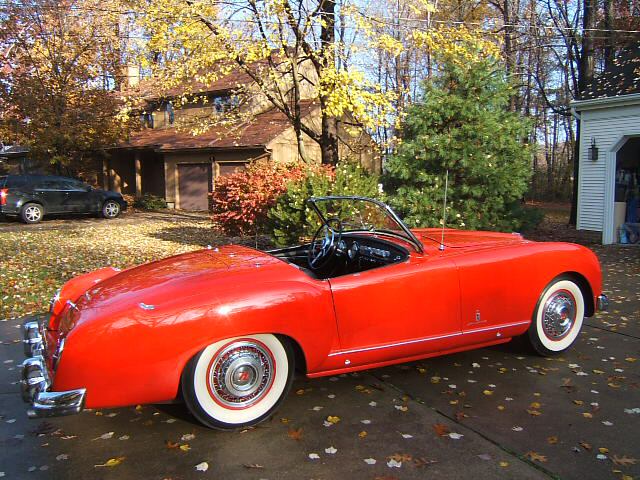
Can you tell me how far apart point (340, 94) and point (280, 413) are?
28.4 ft

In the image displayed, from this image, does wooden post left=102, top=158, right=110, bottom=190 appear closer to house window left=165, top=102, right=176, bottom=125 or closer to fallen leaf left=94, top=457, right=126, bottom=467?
house window left=165, top=102, right=176, bottom=125

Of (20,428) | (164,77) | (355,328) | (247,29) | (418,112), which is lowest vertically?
(20,428)

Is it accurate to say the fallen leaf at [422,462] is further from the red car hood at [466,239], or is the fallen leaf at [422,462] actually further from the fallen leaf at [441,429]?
the red car hood at [466,239]

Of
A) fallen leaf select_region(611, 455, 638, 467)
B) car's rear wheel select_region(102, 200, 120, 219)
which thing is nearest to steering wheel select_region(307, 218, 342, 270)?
fallen leaf select_region(611, 455, 638, 467)

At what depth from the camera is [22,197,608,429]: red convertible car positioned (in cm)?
297

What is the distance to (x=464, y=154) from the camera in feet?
30.6

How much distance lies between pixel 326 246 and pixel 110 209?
57.4 feet

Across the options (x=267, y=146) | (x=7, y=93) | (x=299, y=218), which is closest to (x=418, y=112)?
(x=299, y=218)

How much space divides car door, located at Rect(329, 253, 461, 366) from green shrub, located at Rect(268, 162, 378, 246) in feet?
15.9

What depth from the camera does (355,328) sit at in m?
3.59

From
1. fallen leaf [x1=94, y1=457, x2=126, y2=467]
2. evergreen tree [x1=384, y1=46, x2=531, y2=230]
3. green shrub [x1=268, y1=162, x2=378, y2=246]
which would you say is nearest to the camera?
fallen leaf [x1=94, y1=457, x2=126, y2=467]

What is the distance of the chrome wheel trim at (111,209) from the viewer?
19.7 metres

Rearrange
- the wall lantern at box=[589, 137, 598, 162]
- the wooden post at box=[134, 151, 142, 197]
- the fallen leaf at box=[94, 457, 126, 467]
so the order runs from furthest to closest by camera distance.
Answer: the wooden post at box=[134, 151, 142, 197] → the wall lantern at box=[589, 137, 598, 162] → the fallen leaf at box=[94, 457, 126, 467]

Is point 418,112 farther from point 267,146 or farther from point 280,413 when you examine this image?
point 267,146
